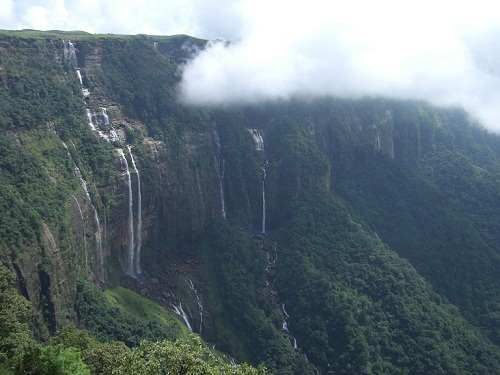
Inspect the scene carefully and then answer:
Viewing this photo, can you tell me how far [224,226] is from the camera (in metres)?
68.8

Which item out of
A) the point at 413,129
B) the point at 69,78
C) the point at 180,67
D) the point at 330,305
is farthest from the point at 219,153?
the point at 413,129

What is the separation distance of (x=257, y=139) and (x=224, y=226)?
713 inches

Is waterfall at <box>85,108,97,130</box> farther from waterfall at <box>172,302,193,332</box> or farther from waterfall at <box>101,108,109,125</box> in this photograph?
waterfall at <box>172,302,193,332</box>

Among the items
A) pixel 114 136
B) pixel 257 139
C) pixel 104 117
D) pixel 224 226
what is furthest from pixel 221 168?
pixel 104 117

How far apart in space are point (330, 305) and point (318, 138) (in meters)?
35.0

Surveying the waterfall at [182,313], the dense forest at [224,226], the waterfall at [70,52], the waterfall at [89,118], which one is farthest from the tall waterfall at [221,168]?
the waterfall at [70,52]

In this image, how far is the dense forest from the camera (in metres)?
47.0

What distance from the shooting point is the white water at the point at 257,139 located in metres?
78.7

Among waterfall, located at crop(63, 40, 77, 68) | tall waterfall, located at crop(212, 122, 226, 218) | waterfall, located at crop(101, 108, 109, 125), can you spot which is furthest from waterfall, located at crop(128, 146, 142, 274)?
waterfall, located at crop(63, 40, 77, 68)

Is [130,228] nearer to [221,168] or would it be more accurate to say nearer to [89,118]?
[89,118]

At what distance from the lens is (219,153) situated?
74.6m

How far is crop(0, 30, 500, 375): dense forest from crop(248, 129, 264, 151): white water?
396 mm

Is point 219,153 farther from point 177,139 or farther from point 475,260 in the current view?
point 475,260

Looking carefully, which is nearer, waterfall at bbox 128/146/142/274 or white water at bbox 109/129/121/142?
waterfall at bbox 128/146/142/274
